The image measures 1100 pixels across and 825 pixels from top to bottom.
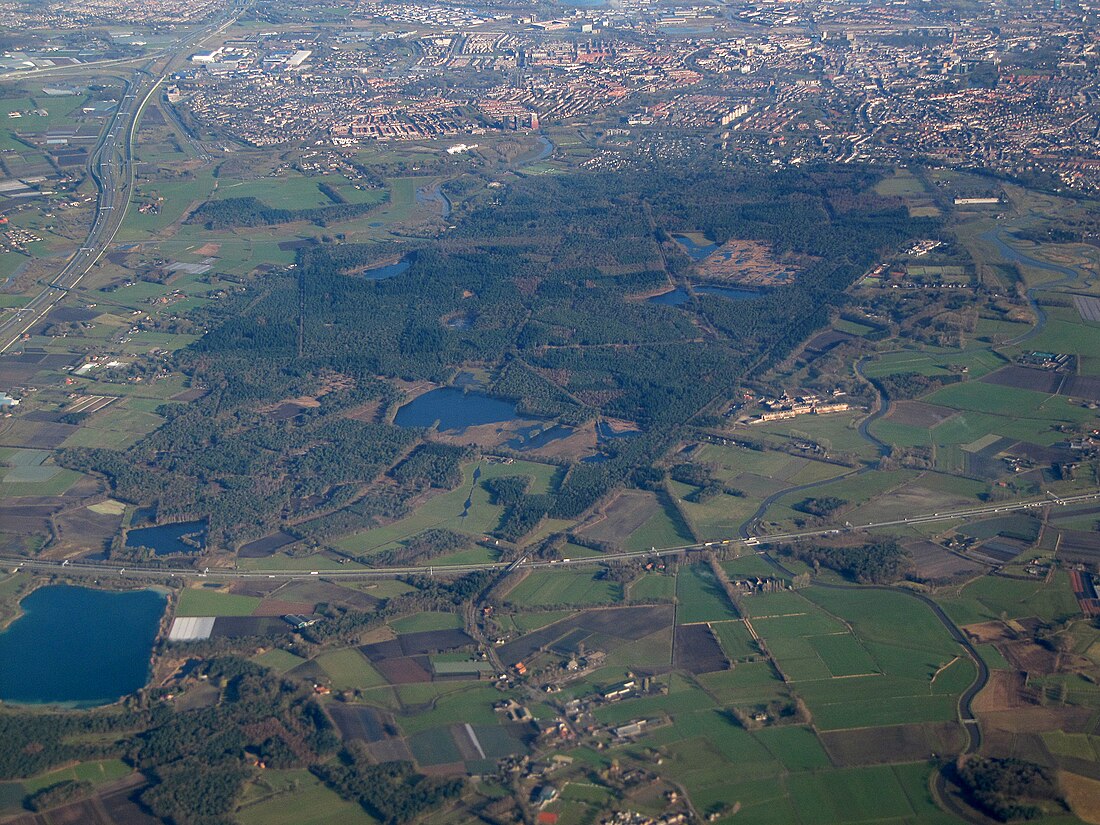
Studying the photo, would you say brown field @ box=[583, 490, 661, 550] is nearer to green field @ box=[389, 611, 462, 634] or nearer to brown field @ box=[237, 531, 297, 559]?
green field @ box=[389, 611, 462, 634]

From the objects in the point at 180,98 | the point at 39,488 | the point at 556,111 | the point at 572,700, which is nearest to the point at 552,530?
the point at 572,700

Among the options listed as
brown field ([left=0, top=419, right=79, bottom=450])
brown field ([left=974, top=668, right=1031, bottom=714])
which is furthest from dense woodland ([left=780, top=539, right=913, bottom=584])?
brown field ([left=0, top=419, right=79, bottom=450])

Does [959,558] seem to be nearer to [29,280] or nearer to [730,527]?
[730,527]

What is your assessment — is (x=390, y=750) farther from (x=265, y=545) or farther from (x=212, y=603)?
(x=265, y=545)

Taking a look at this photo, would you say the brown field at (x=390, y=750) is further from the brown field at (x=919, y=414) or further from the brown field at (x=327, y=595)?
the brown field at (x=919, y=414)

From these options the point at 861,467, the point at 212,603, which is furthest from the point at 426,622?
the point at 861,467
